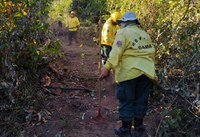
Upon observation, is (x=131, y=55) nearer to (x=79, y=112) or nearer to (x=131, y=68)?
(x=131, y=68)

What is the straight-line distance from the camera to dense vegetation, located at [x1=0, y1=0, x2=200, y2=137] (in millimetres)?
3861

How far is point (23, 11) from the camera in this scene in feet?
16.8

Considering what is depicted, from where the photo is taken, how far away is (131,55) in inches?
151

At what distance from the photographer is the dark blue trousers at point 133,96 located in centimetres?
391

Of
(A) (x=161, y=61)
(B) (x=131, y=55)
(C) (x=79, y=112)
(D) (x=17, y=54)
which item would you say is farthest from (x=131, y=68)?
(D) (x=17, y=54)

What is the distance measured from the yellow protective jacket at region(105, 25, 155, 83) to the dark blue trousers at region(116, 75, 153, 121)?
4.4 inches

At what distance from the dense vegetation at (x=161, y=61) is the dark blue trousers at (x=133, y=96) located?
1.06 feet

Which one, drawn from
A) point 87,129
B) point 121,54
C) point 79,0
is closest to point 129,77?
point 121,54

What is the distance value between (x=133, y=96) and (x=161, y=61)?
167 centimetres

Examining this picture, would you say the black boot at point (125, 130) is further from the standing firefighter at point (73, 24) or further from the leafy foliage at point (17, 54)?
the standing firefighter at point (73, 24)

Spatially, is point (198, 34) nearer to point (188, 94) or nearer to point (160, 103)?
point (188, 94)

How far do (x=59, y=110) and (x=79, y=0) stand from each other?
44.1ft

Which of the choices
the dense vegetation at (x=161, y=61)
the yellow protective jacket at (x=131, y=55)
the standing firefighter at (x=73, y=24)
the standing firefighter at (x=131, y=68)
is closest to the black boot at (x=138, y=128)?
the standing firefighter at (x=131, y=68)

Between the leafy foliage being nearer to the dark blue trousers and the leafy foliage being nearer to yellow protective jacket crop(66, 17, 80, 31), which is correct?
the dark blue trousers
